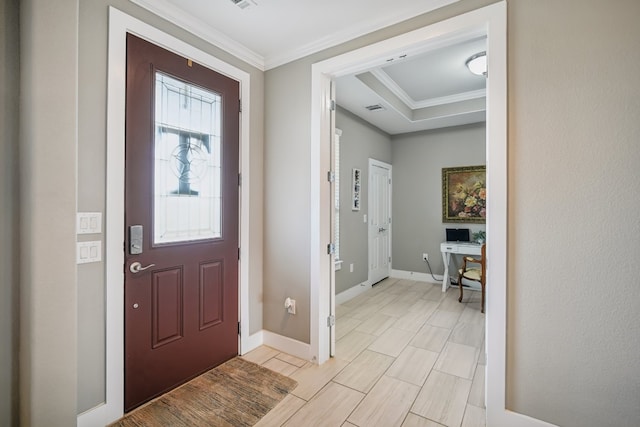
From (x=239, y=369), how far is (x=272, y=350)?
389 millimetres

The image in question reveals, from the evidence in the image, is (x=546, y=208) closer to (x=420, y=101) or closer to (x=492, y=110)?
(x=492, y=110)

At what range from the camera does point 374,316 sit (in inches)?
137

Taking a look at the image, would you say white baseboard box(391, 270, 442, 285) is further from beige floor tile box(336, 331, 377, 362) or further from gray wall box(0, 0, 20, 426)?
gray wall box(0, 0, 20, 426)

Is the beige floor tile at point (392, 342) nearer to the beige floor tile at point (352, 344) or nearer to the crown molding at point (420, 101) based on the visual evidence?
the beige floor tile at point (352, 344)

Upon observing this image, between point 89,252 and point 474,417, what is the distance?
2542mm

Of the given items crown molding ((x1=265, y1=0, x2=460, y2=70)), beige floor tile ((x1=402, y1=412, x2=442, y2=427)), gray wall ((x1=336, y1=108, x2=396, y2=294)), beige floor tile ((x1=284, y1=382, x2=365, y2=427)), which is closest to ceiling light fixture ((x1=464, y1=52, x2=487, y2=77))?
crown molding ((x1=265, y1=0, x2=460, y2=70))

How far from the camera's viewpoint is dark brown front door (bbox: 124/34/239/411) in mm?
1837

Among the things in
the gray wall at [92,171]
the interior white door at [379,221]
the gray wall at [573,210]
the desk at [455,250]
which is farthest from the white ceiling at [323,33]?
the desk at [455,250]

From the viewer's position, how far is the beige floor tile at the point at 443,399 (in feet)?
5.89

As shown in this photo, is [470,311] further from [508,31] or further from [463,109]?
[508,31]

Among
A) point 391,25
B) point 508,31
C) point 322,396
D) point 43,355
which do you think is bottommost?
point 322,396

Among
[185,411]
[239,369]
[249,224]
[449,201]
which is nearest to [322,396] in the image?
[239,369]

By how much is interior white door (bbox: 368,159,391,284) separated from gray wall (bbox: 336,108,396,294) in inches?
6.3

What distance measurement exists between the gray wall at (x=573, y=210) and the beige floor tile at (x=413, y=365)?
0.70 meters
